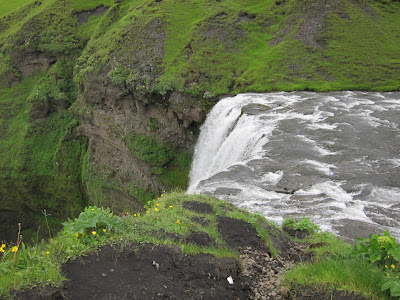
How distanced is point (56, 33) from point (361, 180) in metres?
39.7

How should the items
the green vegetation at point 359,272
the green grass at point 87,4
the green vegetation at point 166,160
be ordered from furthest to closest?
the green grass at point 87,4 → the green vegetation at point 166,160 → the green vegetation at point 359,272

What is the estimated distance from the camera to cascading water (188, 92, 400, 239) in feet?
36.8

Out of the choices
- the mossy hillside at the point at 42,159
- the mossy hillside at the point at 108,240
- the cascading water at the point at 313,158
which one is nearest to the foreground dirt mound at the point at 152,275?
the mossy hillside at the point at 108,240

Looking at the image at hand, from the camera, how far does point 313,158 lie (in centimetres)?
1495

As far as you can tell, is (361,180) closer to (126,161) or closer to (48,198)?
(126,161)

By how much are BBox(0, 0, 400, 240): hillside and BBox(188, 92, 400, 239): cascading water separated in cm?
386

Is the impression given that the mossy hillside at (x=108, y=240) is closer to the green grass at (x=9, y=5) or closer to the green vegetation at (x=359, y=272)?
the green vegetation at (x=359, y=272)

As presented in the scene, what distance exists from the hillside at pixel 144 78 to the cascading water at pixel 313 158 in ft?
12.7

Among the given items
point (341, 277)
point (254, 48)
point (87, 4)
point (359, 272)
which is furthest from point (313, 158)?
point (87, 4)

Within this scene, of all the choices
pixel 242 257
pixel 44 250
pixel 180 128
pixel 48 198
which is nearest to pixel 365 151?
pixel 242 257

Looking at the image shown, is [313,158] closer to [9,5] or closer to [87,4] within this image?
[87,4]

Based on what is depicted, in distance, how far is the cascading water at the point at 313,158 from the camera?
36.8 feet

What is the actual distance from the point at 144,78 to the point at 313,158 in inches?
698

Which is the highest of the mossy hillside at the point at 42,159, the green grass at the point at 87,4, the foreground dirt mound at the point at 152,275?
the green grass at the point at 87,4
